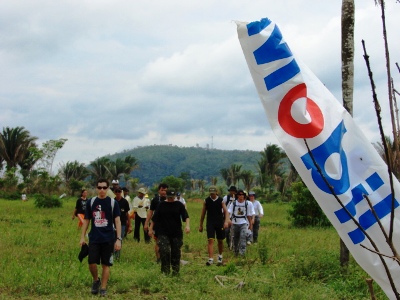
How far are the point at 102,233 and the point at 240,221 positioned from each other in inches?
182

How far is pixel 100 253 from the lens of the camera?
26.5 feet

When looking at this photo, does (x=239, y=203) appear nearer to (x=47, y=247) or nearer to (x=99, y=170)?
(x=47, y=247)

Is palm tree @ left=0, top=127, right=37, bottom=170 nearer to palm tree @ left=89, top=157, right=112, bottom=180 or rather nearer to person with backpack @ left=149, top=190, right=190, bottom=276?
palm tree @ left=89, top=157, right=112, bottom=180

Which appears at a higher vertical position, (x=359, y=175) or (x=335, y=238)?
(x=359, y=175)

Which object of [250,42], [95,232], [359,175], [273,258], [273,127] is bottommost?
[273,258]

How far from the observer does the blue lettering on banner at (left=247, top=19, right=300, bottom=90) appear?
128 inches

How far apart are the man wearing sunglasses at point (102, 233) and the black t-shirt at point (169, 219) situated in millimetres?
1445

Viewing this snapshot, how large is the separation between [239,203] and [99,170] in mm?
51517

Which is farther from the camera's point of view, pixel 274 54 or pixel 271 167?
pixel 271 167

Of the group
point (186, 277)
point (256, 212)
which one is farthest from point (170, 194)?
point (256, 212)

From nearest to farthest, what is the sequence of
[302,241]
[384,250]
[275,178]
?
[384,250] < [302,241] < [275,178]

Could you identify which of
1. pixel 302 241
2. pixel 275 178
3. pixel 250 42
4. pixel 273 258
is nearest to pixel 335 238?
pixel 302 241

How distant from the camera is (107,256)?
8.03m

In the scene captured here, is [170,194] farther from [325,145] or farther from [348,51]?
[325,145]
